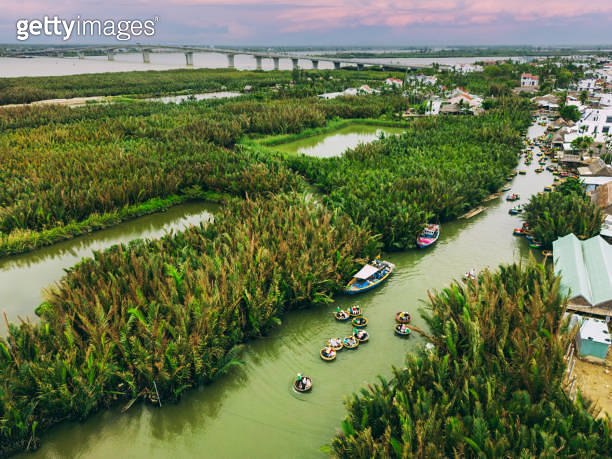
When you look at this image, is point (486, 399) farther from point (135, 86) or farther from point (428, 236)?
point (135, 86)

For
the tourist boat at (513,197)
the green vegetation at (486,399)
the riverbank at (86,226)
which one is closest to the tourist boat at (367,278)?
the green vegetation at (486,399)

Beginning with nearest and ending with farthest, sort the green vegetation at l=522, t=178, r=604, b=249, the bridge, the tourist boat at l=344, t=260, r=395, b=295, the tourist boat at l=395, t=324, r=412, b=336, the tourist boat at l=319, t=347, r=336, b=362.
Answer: the tourist boat at l=319, t=347, r=336, b=362
the tourist boat at l=395, t=324, r=412, b=336
the tourist boat at l=344, t=260, r=395, b=295
the green vegetation at l=522, t=178, r=604, b=249
the bridge

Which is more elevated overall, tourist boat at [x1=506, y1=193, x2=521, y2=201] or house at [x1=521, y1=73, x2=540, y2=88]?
house at [x1=521, y1=73, x2=540, y2=88]

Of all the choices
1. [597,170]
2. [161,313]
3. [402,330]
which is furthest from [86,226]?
[597,170]

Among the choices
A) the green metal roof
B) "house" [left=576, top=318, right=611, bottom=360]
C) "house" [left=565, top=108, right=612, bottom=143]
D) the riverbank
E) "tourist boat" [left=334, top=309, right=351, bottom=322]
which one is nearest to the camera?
"house" [left=576, top=318, right=611, bottom=360]

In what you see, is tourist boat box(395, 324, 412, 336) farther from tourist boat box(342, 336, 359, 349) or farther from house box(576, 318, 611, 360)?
house box(576, 318, 611, 360)

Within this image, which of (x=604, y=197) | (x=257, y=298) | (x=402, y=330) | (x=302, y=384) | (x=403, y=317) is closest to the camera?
(x=302, y=384)

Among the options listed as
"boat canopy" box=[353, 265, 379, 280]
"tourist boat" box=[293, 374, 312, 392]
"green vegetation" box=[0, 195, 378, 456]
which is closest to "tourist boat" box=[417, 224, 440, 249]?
"green vegetation" box=[0, 195, 378, 456]
